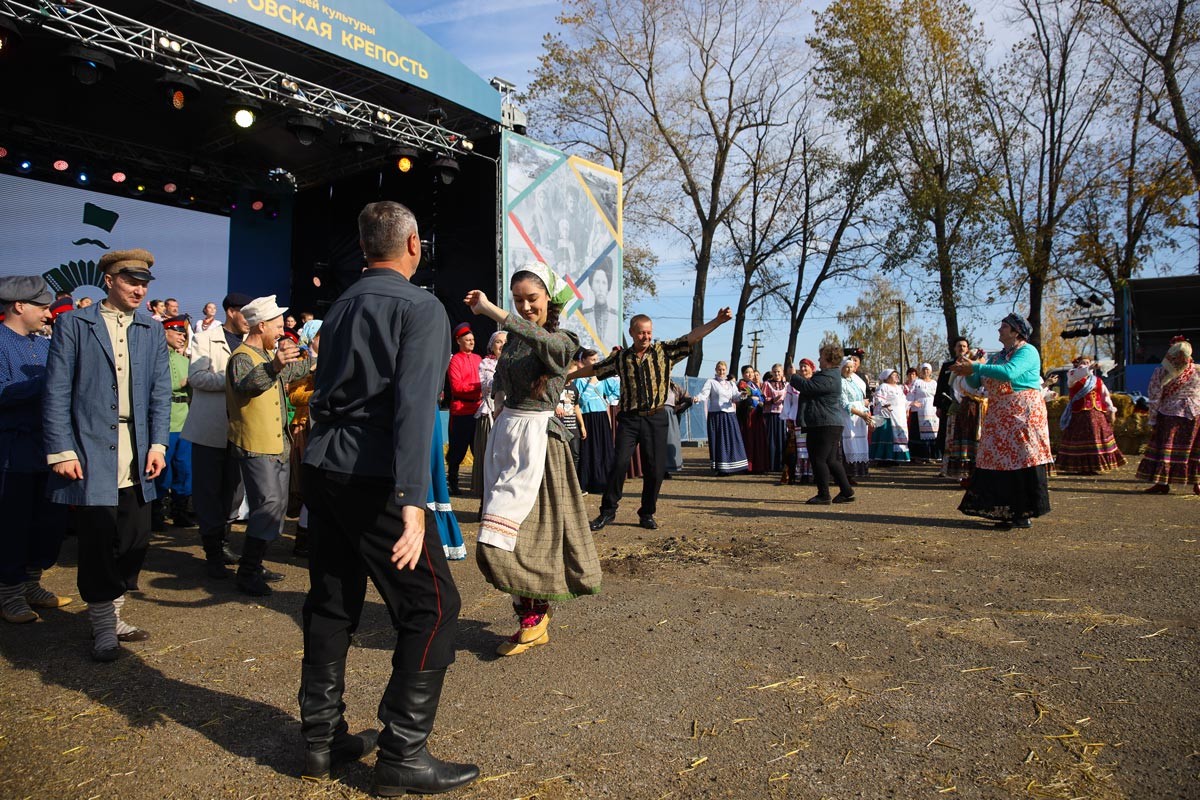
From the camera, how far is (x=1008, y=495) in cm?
679

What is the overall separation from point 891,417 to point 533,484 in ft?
38.1

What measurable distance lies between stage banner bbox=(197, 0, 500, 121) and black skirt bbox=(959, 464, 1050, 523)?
10572 millimetres

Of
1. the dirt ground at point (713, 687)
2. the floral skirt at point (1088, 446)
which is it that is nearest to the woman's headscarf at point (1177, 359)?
the floral skirt at point (1088, 446)

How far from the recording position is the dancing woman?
3.48 m

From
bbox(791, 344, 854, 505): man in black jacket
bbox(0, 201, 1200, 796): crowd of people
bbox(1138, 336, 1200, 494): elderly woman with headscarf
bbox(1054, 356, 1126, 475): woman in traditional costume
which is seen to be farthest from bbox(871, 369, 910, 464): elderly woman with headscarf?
bbox(0, 201, 1200, 796): crowd of people

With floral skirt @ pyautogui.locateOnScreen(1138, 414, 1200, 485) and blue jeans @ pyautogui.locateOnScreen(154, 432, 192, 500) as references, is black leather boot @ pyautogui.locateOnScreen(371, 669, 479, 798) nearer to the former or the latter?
blue jeans @ pyautogui.locateOnScreen(154, 432, 192, 500)

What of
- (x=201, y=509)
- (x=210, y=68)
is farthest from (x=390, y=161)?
(x=201, y=509)

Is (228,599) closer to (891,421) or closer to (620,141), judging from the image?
(891,421)

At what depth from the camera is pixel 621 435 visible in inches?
278

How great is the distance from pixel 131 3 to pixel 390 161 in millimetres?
4201

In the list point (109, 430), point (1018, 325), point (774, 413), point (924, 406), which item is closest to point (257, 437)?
point (109, 430)

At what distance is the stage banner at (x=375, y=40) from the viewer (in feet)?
35.3

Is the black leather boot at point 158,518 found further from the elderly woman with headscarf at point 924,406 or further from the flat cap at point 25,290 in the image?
the elderly woman with headscarf at point 924,406

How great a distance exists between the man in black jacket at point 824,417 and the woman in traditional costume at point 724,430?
4277 mm
